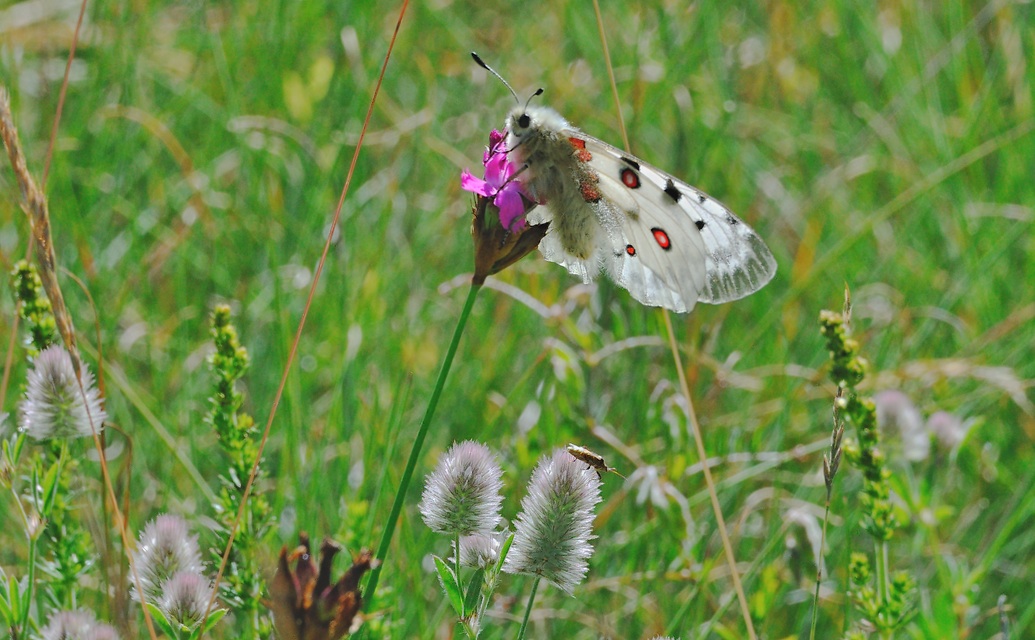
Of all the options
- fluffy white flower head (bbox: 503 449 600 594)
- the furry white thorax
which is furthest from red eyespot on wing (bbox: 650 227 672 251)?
fluffy white flower head (bbox: 503 449 600 594)

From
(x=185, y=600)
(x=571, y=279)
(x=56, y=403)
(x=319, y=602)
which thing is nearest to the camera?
(x=319, y=602)

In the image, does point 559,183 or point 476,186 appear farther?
point 559,183

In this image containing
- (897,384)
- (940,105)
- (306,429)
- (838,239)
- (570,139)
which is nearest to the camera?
(570,139)

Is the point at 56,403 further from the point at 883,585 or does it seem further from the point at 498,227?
the point at 883,585

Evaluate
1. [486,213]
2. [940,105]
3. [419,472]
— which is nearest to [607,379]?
[419,472]

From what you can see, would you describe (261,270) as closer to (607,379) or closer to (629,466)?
(607,379)

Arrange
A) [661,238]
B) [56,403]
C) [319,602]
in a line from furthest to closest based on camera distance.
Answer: [661,238] < [56,403] < [319,602]

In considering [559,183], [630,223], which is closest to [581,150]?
[559,183]
